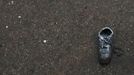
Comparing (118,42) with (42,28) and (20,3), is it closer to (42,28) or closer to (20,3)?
(42,28)

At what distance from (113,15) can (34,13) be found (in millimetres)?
1218

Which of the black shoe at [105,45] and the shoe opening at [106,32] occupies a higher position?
the shoe opening at [106,32]

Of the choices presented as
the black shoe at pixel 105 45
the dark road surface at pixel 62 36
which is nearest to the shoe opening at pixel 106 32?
the black shoe at pixel 105 45

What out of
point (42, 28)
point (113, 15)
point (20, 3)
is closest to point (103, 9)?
point (113, 15)

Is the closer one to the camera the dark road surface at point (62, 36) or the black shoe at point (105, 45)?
the black shoe at point (105, 45)

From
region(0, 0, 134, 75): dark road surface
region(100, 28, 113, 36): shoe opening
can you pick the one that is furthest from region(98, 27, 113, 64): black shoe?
region(0, 0, 134, 75): dark road surface

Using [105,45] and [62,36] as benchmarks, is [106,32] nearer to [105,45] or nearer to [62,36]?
[105,45]

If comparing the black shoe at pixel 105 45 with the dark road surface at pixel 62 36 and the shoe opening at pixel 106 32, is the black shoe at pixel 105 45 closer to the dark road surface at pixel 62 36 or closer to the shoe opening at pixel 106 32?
the shoe opening at pixel 106 32

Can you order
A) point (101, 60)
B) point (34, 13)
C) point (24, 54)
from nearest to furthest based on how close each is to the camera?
point (101, 60) → point (24, 54) → point (34, 13)

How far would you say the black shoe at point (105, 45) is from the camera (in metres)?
4.52

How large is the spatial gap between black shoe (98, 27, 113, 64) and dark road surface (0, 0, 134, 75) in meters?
0.11

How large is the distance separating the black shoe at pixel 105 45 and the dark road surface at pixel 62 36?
0.11 metres

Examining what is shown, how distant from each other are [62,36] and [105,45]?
0.69m

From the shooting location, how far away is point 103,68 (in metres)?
4.55
